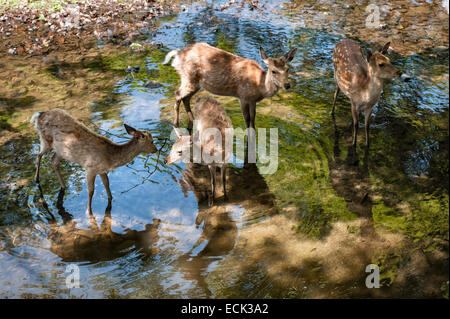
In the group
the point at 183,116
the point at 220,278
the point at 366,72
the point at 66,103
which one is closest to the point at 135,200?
the point at 220,278

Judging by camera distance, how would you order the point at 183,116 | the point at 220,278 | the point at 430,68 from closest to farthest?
the point at 220,278
the point at 183,116
the point at 430,68

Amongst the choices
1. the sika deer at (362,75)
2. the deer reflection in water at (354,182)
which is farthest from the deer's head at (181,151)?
the sika deer at (362,75)

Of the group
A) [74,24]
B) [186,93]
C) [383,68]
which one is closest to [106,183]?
[186,93]

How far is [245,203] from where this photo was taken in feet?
18.2

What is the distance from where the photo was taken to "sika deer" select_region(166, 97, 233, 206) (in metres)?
5.64

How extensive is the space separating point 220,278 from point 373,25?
8306mm

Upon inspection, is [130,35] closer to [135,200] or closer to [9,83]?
[9,83]

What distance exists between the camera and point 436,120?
6.79 metres

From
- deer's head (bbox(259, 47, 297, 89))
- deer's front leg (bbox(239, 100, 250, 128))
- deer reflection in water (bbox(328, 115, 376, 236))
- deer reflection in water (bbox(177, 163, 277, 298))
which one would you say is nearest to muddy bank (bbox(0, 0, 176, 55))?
deer's front leg (bbox(239, 100, 250, 128))

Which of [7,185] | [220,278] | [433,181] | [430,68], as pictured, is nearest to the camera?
[220,278]

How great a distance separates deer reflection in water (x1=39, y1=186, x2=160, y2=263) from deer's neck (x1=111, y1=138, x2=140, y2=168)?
0.64m

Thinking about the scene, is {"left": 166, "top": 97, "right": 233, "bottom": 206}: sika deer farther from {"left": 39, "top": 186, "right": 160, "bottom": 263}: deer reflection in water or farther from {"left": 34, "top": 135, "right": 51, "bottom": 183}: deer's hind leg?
{"left": 34, "top": 135, "right": 51, "bottom": 183}: deer's hind leg

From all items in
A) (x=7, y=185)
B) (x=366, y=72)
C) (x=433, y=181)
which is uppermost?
(x=366, y=72)

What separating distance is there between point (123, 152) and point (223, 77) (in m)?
2.25
